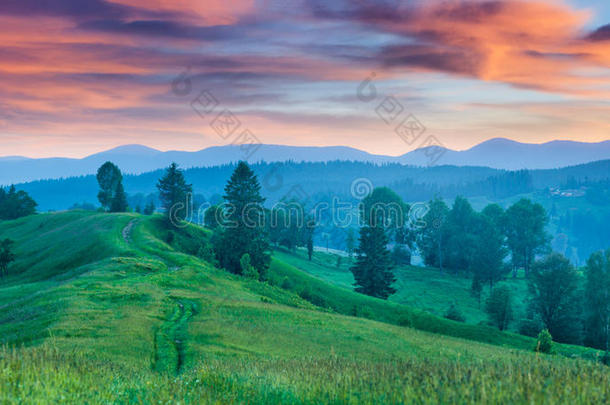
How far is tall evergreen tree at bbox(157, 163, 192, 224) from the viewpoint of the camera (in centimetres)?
9362

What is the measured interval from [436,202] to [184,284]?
356 feet

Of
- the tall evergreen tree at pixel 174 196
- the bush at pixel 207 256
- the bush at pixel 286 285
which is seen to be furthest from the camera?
the tall evergreen tree at pixel 174 196

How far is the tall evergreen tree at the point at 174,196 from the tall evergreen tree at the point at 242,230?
20.3m

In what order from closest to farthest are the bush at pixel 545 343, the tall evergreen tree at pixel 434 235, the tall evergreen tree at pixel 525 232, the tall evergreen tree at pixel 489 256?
the bush at pixel 545 343 → the tall evergreen tree at pixel 489 256 → the tall evergreen tree at pixel 525 232 → the tall evergreen tree at pixel 434 235

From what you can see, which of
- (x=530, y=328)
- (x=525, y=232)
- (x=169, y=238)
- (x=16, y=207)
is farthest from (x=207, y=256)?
(x=525, y=232)

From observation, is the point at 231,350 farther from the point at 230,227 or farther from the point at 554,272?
the point at 554,272

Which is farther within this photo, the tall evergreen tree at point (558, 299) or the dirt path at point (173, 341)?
the tall evergreen tree at point (558, 299)

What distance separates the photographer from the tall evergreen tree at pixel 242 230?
75.7 m

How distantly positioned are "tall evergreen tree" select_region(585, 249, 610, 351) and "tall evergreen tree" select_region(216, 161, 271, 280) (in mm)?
61402

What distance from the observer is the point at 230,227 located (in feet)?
251

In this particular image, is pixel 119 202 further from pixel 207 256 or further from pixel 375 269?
pixel 375 269

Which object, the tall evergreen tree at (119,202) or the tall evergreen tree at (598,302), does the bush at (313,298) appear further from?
the tall evergreen tree at (119,202)

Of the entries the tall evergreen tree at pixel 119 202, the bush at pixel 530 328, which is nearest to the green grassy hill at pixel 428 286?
the bush at pixel 530 328

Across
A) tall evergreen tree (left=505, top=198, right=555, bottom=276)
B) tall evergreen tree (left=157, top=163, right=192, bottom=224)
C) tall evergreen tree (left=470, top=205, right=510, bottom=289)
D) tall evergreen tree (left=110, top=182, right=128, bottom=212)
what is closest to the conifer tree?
tall evergreen tree (left=470, top=205, right=510, bottom=289)
